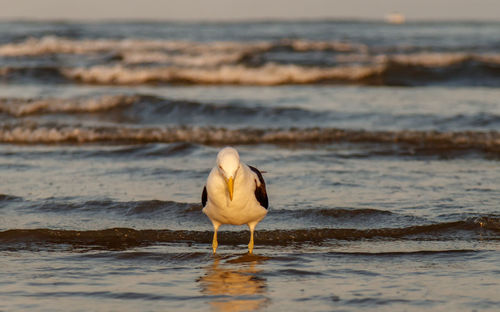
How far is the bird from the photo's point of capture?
5.25 meters

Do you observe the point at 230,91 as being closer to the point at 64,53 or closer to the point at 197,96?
the point at 197,96

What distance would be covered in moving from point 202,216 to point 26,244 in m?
1.53

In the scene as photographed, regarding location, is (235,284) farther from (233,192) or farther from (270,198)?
(270,198)

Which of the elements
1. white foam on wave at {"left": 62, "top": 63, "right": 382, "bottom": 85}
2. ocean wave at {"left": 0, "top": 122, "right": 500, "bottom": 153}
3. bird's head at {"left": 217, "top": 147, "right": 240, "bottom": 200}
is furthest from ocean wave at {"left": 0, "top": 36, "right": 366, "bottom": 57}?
bird's head at {"left": 217, "top": 147, "right": 240, "bottom": 200}

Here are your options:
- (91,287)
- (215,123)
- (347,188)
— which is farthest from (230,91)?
(91,287)

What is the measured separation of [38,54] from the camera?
24875 millimetres

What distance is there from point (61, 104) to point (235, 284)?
9.22m

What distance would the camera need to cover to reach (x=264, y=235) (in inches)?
255

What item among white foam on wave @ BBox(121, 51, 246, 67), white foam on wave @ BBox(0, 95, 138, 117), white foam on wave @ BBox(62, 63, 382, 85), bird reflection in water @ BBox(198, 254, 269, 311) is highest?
white foam on wave @ BBox(121, 51, 246, 67)

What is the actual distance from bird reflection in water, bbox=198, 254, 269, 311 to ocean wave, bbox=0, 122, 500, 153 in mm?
4884

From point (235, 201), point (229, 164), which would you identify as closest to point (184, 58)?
point (235, 201)

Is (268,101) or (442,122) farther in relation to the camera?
(268,101)

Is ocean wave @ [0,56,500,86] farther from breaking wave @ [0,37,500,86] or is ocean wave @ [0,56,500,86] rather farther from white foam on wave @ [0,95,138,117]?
white foam on wave @ [0,95,138,117]

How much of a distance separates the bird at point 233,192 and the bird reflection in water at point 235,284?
12.4 inches
